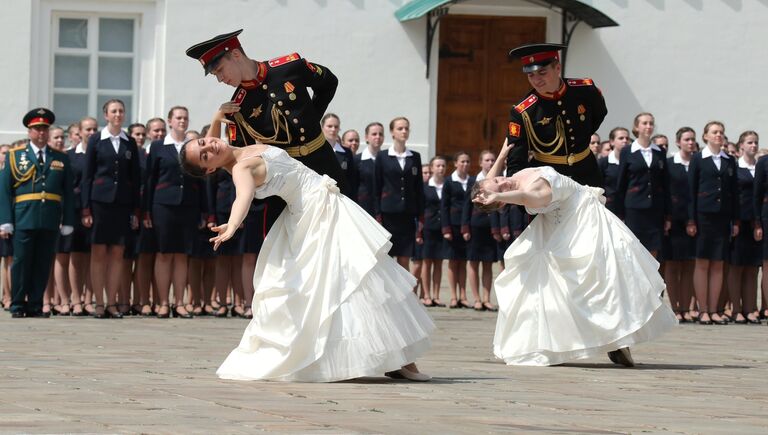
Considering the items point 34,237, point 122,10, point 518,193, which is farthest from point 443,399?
point 122,10

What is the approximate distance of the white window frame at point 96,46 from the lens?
2206 cm

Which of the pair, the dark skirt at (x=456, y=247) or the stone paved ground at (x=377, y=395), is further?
the dark skirt at (x=456, y=247)

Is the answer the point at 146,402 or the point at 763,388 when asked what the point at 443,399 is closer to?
the point at 146,402

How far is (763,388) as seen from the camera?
29.0ft

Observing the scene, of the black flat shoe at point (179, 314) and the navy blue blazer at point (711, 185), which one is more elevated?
the navy blue blazer at point (711, 185)

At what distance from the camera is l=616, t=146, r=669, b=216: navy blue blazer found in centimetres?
1583

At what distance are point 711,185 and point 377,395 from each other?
885cm

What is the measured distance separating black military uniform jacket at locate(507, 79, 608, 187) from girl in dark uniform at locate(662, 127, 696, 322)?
5.90 m

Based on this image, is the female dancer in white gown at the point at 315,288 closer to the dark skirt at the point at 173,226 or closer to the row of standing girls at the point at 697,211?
the dark skirt at the point at 173,226

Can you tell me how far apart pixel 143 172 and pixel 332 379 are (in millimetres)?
7628

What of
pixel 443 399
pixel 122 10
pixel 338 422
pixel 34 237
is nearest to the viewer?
pixel 338 422

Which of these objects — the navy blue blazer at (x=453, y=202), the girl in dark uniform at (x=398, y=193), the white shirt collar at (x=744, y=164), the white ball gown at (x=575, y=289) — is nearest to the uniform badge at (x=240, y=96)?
the white ball gown at (x=575, y=289)

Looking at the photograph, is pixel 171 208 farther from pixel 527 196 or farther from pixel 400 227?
pixel 527 196

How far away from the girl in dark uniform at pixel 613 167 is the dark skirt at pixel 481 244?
2071 mm
